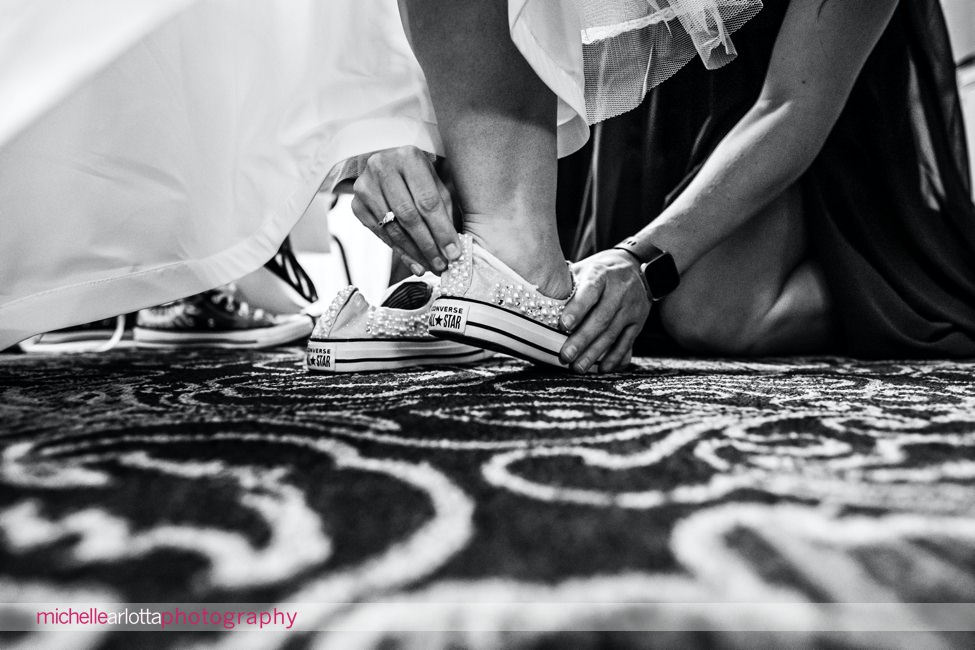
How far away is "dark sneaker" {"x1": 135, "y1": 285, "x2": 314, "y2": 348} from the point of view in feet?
3.85

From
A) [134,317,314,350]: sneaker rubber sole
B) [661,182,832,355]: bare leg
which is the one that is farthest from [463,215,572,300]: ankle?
[134,317,314,350]: sneaker rubber sole

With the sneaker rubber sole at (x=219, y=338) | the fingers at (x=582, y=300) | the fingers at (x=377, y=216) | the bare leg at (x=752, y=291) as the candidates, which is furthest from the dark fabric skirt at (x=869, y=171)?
the sneaker rubber sole at (x=219, y=338)

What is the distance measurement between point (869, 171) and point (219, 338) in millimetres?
1113

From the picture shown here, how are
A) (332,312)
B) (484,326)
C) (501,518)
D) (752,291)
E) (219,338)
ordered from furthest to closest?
(219,338)
(752,291)
(332,312)
(484,326)
(501,518)

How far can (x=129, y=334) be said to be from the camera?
57.2 inches

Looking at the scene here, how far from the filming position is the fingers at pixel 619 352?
2.29 feet

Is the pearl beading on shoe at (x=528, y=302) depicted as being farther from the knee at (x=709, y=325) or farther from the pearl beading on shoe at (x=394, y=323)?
the knee at (x=709, y=325)

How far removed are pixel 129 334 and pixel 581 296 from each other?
1.21 metres

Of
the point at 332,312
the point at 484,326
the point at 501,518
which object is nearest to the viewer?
the point at 501,518

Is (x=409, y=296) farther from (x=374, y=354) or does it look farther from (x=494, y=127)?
(x=494, y=127)

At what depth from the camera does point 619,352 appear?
0.70 metres

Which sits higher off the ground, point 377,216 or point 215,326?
point 377,216

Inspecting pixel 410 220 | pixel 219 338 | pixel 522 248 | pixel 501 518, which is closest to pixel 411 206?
pixel 410 220

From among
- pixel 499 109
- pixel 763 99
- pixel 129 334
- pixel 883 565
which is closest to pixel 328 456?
pixel 883 565
